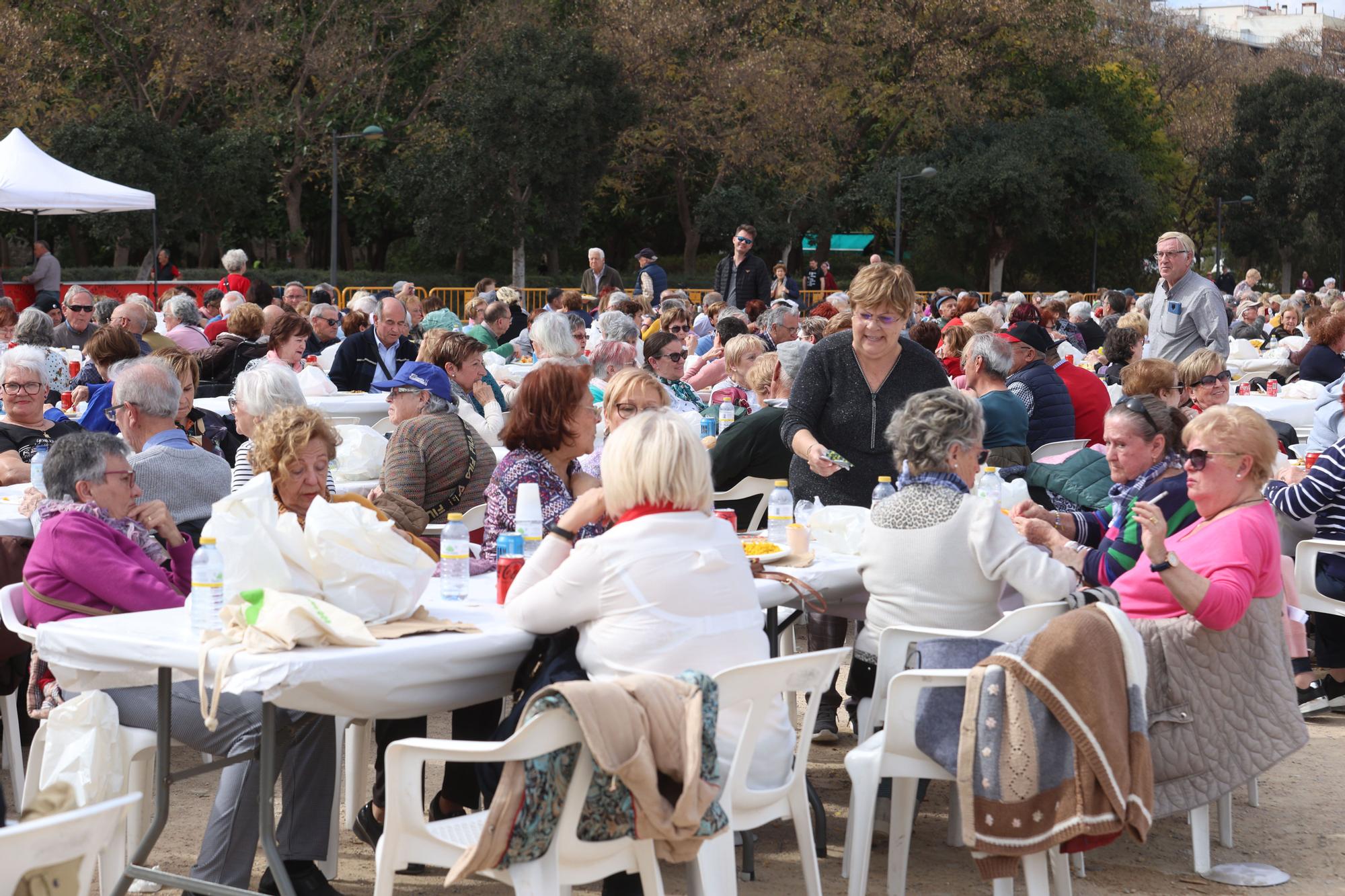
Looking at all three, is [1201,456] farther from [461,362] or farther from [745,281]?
[745,281]

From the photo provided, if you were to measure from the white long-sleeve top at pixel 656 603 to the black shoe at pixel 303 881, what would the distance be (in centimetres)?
104

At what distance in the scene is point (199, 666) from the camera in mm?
3275

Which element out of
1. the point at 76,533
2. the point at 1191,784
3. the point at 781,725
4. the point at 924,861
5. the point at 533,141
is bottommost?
the point at 924,861

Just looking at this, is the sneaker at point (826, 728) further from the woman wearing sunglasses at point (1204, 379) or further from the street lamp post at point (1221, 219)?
the street lamp post at point (1221, 219)

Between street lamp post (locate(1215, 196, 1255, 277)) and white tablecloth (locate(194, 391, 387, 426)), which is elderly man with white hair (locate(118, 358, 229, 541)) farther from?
street lamp post (locate(1215, 196, 1255, 277))

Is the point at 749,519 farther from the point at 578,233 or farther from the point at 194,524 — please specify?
the point at 578,233

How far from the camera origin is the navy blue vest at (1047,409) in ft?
24.7

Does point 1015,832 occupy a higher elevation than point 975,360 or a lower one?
lower

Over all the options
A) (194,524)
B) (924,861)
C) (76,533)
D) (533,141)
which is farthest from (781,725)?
(533,141)

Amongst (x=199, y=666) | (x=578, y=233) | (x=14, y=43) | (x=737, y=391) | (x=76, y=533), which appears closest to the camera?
(x=199, y=666)

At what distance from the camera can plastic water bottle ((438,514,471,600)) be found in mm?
4016

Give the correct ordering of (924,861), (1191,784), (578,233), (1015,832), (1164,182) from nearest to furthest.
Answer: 1. (1015,832)
2. (1191,784)
3. (924,861)
4. (578,233)
5. (1164,182)

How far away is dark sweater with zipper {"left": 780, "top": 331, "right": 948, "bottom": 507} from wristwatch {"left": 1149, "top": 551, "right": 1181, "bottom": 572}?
1605mm

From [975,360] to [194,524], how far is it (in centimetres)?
367
